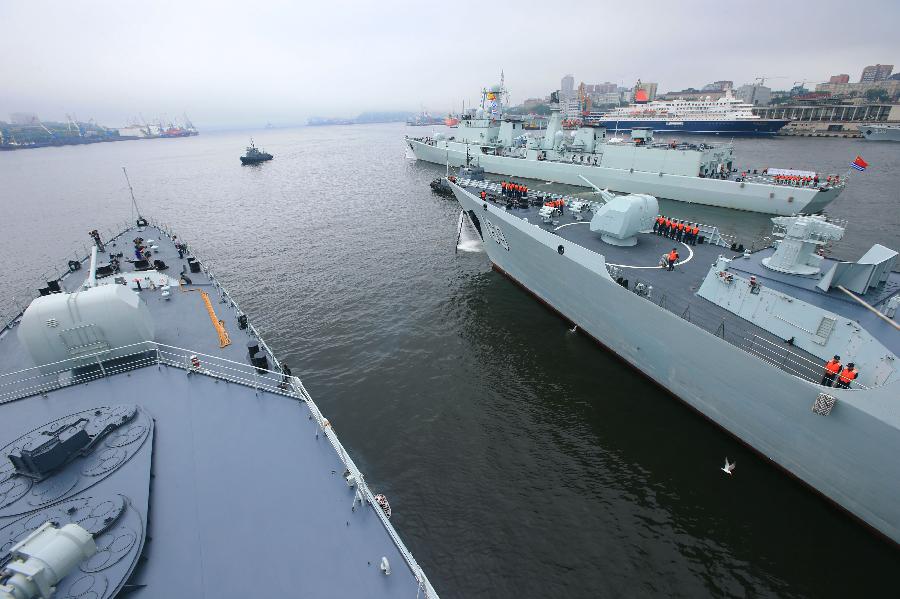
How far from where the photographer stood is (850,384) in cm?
1094

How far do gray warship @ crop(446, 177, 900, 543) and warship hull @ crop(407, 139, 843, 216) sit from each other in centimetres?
2101

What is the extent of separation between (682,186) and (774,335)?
36.9 meters

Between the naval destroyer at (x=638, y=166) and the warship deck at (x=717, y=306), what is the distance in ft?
84.7

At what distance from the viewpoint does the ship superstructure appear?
10500 cm

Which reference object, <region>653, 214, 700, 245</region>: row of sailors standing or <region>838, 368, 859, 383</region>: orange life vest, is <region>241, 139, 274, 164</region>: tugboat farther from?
<region>838, 368, 859, 383</region>: orange life vest

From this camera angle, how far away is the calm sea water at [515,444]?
10445mm

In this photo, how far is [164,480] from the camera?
7.47 meters

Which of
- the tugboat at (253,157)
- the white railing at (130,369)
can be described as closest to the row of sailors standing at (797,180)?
the white railing at (130,369)

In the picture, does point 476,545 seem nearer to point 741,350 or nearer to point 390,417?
point 390,417

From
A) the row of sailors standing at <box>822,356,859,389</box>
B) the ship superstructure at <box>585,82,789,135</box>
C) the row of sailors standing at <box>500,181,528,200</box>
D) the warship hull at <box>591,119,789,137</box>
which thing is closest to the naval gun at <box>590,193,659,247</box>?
the row of sailors standing at <box>500,181,528,200</box>

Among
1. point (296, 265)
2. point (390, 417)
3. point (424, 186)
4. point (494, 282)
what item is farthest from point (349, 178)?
point (390, 417)

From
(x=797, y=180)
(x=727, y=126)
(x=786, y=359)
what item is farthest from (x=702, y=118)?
(x=786, y=359)

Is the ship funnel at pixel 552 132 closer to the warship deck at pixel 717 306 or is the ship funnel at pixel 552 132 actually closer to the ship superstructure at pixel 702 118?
the warship deck at pixel 717 306

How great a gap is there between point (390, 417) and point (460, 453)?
3.11 meters
